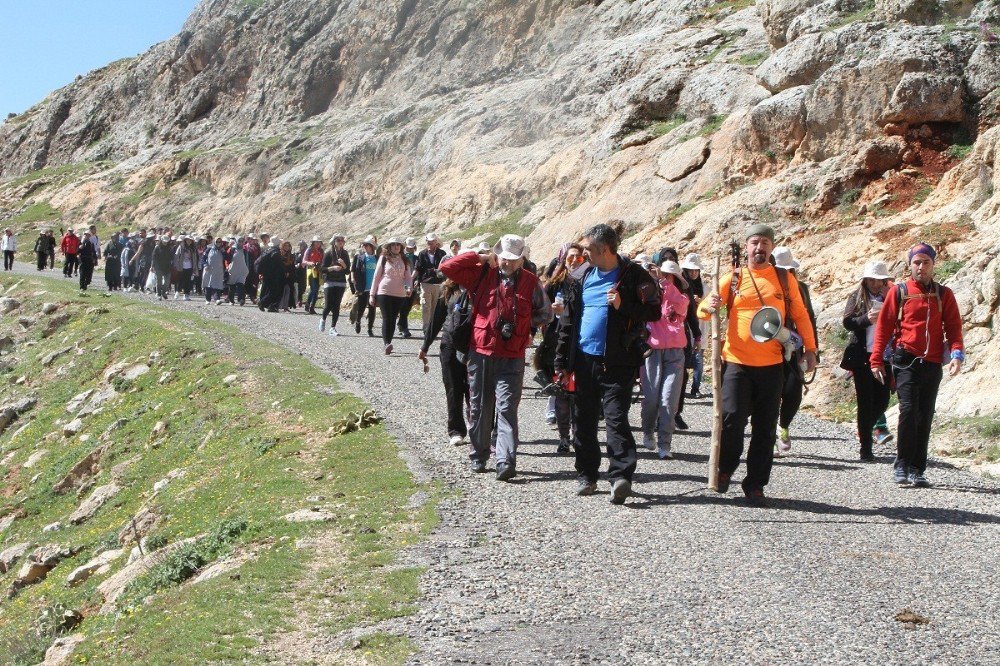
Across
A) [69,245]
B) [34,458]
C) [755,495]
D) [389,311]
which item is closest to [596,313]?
[755,495]

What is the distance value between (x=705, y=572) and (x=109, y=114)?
65.9m

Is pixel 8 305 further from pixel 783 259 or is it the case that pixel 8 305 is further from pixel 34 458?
pixel 783 259

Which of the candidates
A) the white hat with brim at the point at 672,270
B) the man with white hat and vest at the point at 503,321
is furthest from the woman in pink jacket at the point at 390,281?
the man with white hat and vest at the point at 503,321

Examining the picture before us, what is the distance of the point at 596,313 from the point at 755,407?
4.44ft

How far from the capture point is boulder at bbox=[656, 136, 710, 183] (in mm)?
23406

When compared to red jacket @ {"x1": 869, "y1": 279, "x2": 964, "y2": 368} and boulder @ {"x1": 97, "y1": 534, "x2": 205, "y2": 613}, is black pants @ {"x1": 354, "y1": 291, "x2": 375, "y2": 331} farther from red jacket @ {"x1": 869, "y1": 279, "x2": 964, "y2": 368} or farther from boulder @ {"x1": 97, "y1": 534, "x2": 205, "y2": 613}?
red jacket @ {"x1": 869, "y1": 279, "x2": 964, "y2": 368}

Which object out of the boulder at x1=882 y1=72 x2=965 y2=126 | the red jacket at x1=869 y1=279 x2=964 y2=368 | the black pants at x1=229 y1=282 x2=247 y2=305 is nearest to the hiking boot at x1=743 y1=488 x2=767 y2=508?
the red jacket at x1=869 y1=279 x2=964 y2=368

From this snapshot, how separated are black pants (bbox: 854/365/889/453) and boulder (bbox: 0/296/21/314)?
25275mm

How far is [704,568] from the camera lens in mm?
6539

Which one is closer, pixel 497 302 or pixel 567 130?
pixel 497 302

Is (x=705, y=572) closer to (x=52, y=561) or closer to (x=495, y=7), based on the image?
(x=52, y=561)

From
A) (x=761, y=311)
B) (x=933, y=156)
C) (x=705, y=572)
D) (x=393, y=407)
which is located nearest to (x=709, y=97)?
(x=933, y=156)

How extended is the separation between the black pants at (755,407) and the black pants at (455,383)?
2479 millimetres

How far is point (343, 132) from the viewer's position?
45188 millimetres
